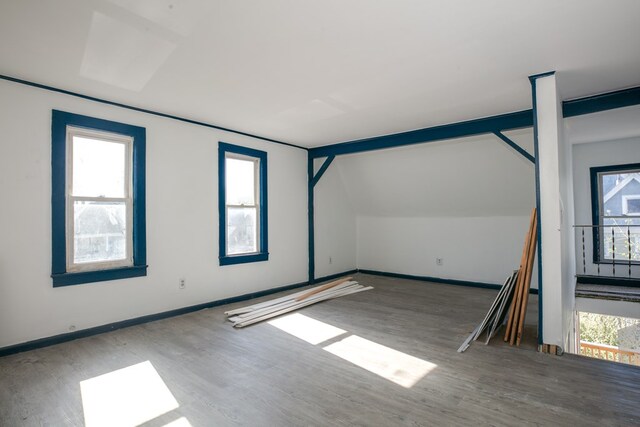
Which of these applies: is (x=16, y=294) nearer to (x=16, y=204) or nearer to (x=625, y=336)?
(x=16, y=204)

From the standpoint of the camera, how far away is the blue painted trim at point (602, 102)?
145 inches

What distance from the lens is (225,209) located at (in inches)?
198

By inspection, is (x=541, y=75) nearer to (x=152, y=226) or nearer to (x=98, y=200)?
(x=152, y=226)

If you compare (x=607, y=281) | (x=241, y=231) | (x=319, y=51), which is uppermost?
(x=319, y=51)

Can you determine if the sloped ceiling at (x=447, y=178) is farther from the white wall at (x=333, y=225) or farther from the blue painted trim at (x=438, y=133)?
the blue painted trim at (x=438, y=133)

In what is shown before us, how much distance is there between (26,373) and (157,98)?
2.84 m

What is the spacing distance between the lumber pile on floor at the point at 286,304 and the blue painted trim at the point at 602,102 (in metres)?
3.90

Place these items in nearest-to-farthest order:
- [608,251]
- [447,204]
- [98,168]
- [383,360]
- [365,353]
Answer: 1. [383,360]
2. [365,353]
3. [98,168]
4. [608,251]
5. [447,204]

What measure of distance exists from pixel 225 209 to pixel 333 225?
8.94 ft

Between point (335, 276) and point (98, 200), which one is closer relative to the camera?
point (98, 200)

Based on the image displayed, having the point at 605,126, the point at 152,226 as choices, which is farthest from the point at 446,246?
the point at 152,226

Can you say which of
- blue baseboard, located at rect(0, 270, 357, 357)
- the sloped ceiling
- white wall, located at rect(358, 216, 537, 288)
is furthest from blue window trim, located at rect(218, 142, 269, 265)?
white wall, located at rect(358, 216, 537, 288)

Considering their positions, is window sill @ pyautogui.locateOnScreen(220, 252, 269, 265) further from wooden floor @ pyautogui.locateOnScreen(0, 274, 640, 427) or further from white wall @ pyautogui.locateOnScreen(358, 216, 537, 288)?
white wall @ pyautogui.locateOnScreen(358, 216, 537, 288)

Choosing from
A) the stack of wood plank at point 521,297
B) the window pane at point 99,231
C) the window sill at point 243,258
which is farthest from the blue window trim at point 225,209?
the stack of wood plank at point 521,297
